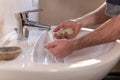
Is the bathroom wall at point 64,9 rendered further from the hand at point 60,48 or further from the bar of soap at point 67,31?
the hand at point 60,48

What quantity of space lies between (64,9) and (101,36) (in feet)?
2.68

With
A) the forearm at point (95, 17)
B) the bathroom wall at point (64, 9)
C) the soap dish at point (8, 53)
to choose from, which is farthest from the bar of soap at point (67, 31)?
the bathroom wall at point (64, 9)

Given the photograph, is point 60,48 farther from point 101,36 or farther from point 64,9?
point 64,9

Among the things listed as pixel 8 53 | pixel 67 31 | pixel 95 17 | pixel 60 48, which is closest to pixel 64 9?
pixel 95 17

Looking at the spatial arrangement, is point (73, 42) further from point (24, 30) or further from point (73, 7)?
point (73, 7)

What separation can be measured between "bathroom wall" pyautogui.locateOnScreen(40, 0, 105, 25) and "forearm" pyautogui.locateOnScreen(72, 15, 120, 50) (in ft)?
2.48

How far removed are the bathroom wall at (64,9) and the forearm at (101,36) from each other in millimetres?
756

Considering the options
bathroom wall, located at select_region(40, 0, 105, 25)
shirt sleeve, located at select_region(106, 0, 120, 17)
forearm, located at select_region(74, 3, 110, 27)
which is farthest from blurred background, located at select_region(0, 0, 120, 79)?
shirt sleeve, located at select_region(106, 0, 120, 17)

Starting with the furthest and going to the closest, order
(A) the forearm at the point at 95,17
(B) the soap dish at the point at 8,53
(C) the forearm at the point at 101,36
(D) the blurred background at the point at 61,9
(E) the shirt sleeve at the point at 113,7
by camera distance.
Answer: (D) the blurred background at the point at 61,9, (A) the forearm at the point at 95,17, (E) the shirt sleeve at the point at 113,7, (C) the forearm at the point at 101,36, (B) the soap dish at the point at 8,53

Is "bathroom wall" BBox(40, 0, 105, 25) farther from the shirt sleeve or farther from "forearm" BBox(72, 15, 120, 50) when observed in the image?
"forearm" BBox(72, 15, 120, 50)

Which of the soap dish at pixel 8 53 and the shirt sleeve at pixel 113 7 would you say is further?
the shirt sleeve at pixel 113 7

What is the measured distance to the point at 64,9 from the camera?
5.37 feet

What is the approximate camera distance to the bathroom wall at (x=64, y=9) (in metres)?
1.61

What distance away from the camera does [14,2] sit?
1.02 metres
